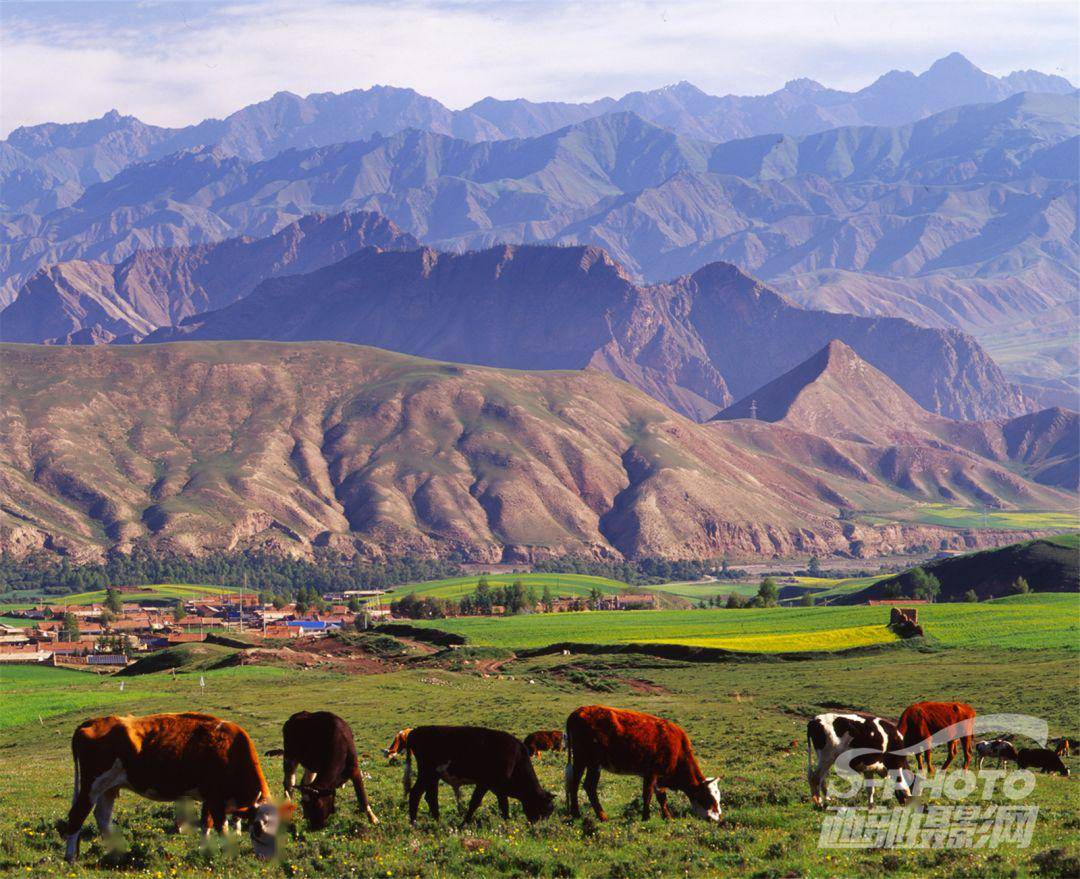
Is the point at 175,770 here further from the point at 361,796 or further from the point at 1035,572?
the point at 1035,572

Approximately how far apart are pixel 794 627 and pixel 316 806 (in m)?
108

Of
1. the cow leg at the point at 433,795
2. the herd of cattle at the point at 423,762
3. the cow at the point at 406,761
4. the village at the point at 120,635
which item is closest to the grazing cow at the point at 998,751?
the herd of cattle at the point at 423,762

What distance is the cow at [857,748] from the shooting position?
33.7 meters

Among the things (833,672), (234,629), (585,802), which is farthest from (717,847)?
(234,629)

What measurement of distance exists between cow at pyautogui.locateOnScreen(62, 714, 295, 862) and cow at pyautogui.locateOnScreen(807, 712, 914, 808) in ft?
44.5

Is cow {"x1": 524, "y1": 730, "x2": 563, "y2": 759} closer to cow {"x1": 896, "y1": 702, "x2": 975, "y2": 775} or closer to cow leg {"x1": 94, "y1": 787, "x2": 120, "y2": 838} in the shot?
cow {"x1": 896, "y1": 702, "x2": 975, "y2": 775}

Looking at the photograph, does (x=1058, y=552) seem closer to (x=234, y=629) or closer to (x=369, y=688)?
(x=234, y=629)

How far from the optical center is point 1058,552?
19388cm

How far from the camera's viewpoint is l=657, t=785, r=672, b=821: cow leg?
103 feet

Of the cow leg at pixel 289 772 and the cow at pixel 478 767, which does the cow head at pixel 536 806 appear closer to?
the cow at pixel 478 767

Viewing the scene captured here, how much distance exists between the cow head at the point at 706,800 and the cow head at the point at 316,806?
8378mm

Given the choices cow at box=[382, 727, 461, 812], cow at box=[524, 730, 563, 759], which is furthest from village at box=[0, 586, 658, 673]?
cow at box=[382, 727, 461, 812]

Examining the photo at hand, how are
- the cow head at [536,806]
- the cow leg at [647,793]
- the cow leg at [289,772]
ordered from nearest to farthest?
the cow head at [536,806] → the cow leg at [647,793] → the cow leg at [289,772]

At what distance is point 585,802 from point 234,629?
6103 inches
